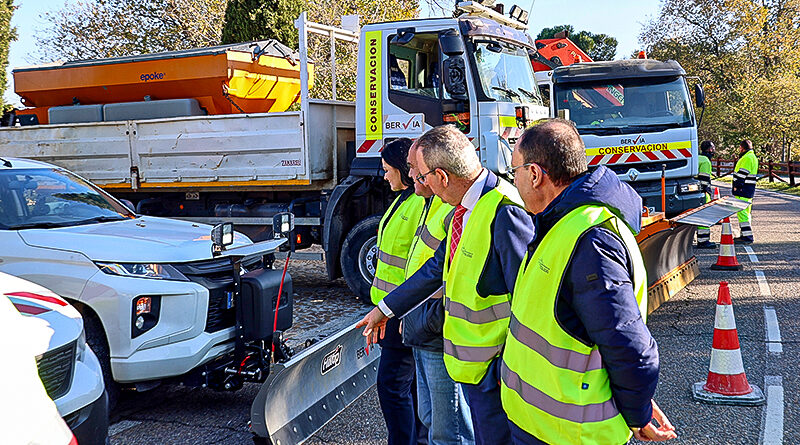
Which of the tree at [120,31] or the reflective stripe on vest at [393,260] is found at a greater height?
the tree at [120,31]

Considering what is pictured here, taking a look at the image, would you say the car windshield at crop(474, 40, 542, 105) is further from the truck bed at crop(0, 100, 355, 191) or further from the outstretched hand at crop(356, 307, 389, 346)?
the outstretched hand at crop(356, 307, 389, 346)

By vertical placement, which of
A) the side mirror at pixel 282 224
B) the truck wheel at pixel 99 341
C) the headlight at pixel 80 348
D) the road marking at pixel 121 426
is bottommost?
the road marking at pixel 121 426

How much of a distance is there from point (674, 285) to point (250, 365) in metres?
4.50

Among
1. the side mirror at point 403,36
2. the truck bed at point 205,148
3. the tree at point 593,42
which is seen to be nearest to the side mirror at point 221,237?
the truck bed at point 205,148

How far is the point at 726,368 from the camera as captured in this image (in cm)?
492

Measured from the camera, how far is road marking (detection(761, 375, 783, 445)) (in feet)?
14.0

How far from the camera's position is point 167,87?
29.8 feet

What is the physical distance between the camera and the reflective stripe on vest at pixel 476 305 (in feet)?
9.32

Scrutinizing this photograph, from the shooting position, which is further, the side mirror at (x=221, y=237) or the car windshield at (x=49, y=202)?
the car windshield at (x=49, y=202)

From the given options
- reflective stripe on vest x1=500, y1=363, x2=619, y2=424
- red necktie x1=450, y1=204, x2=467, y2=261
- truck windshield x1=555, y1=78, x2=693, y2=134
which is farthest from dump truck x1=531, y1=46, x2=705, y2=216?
reflective stripe on vest x1=500, y1=363, x2=619, y2=424

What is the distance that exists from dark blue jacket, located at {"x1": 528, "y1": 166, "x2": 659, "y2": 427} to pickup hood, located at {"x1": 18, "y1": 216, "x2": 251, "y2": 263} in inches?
123

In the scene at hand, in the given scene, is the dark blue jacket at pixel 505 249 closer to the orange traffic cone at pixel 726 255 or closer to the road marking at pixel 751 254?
the orange traffic cone at pixel 726 255

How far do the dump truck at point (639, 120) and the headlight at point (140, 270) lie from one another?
720 cm

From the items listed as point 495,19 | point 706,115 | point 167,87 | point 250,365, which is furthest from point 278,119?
point 706,115
